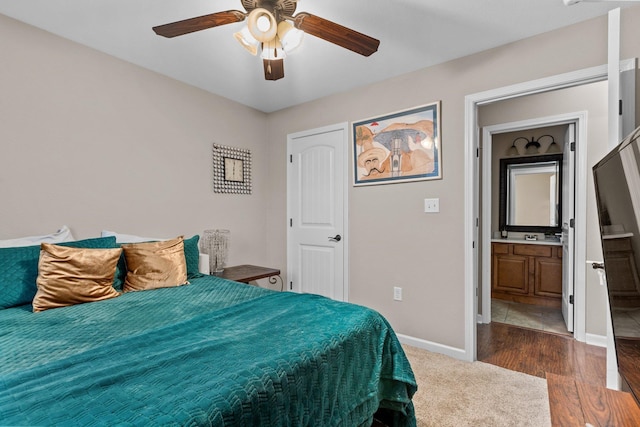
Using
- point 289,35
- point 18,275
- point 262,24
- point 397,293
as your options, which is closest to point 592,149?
point 397,293

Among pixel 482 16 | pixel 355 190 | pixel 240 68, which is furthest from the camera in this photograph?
pixel 355 190

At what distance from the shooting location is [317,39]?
223 cm

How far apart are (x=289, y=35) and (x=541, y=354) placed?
121 inches

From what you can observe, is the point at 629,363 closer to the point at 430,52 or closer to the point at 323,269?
the point at 430,52

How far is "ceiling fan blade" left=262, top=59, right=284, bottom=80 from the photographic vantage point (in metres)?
1.85

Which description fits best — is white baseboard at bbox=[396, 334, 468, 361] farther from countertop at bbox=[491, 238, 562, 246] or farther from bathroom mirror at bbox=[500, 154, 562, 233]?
bathroom mirror at bbox=[500, 154, 562, 233]

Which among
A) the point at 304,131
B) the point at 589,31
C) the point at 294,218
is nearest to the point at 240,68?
the point at 304,131

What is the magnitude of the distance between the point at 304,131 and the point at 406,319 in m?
2.21

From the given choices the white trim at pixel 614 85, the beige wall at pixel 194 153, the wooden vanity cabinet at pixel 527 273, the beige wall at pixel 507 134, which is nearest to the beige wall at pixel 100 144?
the beige wall at pixel 194 153

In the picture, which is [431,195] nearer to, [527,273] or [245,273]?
[245,273]

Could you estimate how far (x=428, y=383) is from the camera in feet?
7.05

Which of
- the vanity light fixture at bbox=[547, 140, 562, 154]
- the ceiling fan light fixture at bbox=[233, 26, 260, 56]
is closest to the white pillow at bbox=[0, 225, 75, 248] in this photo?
the ceiling fan light fixture at bbox=[233, 26, 260, 56]

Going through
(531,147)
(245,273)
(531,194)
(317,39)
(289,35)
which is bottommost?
(245,273)

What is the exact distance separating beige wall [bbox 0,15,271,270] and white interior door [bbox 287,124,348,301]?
691mm
